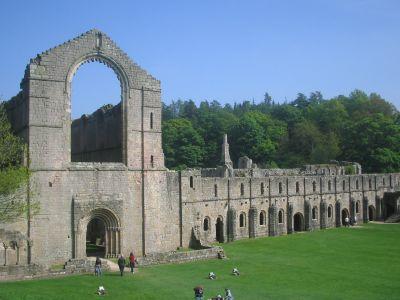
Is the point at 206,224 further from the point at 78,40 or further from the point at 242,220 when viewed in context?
the point at 78,40

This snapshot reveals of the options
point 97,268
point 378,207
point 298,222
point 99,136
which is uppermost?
point 99,136

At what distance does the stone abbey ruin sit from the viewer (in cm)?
2972

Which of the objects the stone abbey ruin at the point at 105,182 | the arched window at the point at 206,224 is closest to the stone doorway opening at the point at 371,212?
the stone abbey ruin at the point at 105,182

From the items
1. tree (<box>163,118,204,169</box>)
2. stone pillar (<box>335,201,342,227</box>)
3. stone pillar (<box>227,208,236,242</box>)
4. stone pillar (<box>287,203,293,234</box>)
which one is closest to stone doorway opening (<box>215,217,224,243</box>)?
stone pillar (<box>227,208,236,242</box>)

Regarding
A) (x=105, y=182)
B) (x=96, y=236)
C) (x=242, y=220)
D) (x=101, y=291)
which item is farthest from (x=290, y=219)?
(x=101, y=291)

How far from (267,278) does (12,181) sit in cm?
1409

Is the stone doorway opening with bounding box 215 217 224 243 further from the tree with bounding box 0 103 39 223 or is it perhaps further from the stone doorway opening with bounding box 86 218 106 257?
the tree with bounding box 0 103 39 223

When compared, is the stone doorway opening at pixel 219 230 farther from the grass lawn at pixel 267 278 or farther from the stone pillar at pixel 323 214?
the stone pillar at pixel 323 214

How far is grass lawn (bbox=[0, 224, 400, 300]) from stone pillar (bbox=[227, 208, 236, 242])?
3.66 m

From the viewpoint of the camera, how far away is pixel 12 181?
84.7 feet

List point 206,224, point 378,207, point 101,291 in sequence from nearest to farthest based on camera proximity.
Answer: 1. point 101,291
2. point 206,224
3. point 378,207

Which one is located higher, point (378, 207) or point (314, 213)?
point (378, 207)

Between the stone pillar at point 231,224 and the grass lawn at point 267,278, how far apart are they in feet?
12.0

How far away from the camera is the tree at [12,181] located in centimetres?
2597
